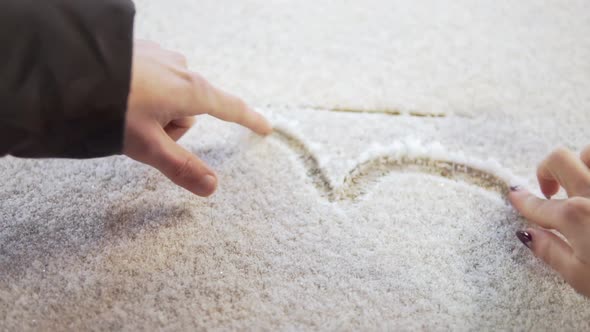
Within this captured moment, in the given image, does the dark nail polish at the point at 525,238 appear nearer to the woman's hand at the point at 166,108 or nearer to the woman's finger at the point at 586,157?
the woman's finger at the point at 586,157

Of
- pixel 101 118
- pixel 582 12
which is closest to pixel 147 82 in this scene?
pixel 101 118

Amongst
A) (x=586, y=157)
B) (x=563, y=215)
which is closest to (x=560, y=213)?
(x=563, y=215)

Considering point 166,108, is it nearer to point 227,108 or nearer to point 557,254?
point 227,108

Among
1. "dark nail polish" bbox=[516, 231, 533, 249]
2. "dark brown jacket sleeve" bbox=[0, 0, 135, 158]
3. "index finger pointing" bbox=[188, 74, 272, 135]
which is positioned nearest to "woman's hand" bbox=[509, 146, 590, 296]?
"dark nail polish" bbox=[516, 231, 533, 249]

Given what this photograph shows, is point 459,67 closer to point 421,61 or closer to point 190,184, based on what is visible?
point 421,61

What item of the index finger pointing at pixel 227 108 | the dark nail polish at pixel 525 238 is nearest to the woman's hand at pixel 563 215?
the dark nail polish at pixel 525 238

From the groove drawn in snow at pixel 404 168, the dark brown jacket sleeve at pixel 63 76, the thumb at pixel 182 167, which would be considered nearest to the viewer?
the dark brown jacket sleeve at pixel 63 76
